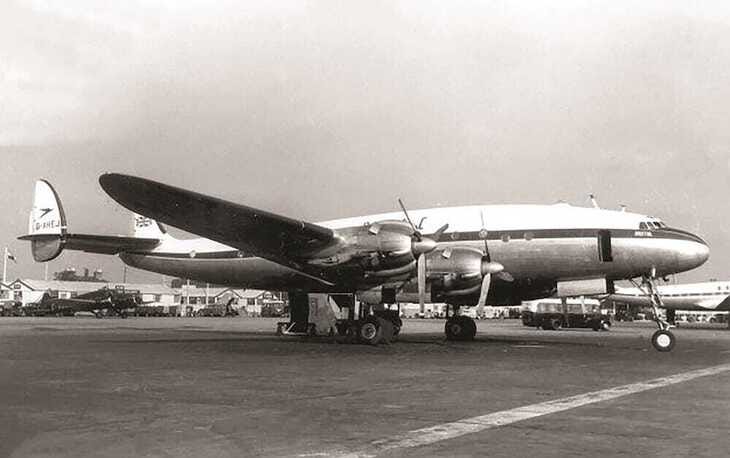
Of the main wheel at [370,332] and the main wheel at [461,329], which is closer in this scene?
the main wheel at [370,332]

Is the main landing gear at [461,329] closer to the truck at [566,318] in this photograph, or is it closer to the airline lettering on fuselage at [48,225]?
the airline lettering on fuselage at [48,225]

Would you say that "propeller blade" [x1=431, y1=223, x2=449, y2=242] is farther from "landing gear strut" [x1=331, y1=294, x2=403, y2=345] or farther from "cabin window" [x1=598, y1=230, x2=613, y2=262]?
"cabin window" [x1=598, y1=230, x2=613, y2=262]

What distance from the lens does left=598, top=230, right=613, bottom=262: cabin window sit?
18.5m

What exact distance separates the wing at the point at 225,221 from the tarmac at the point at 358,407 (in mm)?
3700

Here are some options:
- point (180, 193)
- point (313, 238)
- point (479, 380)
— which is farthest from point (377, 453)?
point (313, 238)

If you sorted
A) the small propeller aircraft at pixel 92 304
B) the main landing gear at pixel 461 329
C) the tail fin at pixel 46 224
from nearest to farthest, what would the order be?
the main landing gear at pixel 461 329, the tail fin at pixel 46 224, the small propeller aircraft at pixel 92 304

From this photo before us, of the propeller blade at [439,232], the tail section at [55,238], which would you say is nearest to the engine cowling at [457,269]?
the propeller blade at [439,232]

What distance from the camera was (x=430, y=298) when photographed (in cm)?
1831

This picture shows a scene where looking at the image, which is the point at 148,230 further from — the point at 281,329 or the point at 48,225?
the point at 281,329

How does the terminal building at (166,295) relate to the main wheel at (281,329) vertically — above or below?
above

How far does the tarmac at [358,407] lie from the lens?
5.41 meters

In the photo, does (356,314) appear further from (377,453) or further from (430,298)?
(377,453)

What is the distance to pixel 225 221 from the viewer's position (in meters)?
17.2

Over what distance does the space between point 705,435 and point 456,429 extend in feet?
6.90
